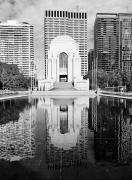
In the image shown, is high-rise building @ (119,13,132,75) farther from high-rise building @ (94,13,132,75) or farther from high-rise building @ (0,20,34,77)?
high-rise building @ (0,20,34,77)

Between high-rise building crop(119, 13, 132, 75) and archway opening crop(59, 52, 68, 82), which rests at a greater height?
high-rise building crop(119, 13, 132, 75)

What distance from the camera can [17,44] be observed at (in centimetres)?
17075

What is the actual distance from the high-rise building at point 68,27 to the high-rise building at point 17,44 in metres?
13.6

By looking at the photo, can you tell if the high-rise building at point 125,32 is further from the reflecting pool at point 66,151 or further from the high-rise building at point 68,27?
the reflecting pool at point 66,151

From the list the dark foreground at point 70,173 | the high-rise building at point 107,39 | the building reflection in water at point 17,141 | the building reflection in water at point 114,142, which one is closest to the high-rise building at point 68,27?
the high-rise building at point 107,39

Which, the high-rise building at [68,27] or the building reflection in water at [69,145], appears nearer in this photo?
the building reflection in water at [69,145]

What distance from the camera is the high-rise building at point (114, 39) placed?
567 feet

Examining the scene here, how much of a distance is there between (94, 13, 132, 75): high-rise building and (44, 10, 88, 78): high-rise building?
10979mm

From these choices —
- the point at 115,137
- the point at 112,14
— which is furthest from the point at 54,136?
the point at 112,14

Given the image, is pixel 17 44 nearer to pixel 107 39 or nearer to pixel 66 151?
pixel 107 39

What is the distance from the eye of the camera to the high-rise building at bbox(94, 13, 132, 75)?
172750mm

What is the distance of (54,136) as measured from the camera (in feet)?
38.1

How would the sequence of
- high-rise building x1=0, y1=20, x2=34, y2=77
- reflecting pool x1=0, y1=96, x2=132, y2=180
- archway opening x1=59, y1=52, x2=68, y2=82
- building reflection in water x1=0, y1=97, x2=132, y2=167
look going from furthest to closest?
high-rise building x1=0, y1=20, x2=34, y2=77, archway opening x1=59, y1=52, x2=68, y2=82, building reflection in water x1=0, y1=97, x2=132, y2=167, reflecting pool x1=0, y1=96, x2=132, y2=180

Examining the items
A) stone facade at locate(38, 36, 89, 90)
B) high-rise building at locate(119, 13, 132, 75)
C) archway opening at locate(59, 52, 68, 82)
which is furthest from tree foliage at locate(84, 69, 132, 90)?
high-rise building at locate(119, 13, 132, 75)
